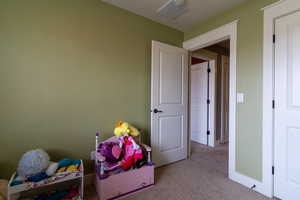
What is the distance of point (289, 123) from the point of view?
5.21 ft

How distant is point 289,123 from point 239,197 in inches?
38.9

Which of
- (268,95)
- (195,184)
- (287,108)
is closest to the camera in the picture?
(287,108)

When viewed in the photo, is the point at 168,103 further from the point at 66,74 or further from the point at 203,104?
the point at 203,104

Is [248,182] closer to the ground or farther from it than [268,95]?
closer to the ground

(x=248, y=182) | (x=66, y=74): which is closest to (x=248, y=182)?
(x=248, y=182)

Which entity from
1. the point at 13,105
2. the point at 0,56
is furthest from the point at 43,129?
the point at 0,56

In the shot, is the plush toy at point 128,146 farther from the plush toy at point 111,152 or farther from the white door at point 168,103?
the white door at point 168,103

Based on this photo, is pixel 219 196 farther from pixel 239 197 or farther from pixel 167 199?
pixel 167 199

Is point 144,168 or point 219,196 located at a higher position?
point 144,168

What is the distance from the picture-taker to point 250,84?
6.15ft

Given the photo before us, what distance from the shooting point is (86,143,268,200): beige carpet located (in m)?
1.70

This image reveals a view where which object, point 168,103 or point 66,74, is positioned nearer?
point 66,74

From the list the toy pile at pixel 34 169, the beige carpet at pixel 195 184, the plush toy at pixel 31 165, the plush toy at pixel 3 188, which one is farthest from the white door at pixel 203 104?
the plush toy at pixel 3 188

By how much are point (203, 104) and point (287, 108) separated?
6.97 ft
